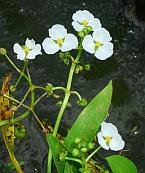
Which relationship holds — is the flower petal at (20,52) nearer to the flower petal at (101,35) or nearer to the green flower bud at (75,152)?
the flower petal at (101,35)

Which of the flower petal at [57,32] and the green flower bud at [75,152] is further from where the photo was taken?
the flower petal at [57,32]

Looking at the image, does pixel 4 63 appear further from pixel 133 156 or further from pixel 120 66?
pixel 133 156

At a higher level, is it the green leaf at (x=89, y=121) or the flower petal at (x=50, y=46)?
the flower petal at (x=50, y=46)

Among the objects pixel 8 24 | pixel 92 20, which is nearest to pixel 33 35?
pixel 8 24

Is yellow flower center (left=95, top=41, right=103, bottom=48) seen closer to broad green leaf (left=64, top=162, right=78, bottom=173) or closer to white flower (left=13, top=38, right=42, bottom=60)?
white flower (left=13, top=38, right=42, bottom=60)

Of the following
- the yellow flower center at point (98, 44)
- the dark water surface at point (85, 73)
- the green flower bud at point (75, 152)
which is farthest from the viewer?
the dark water surface at point (85, 73)

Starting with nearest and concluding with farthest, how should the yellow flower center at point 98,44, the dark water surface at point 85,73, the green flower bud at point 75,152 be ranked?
the green flower bud at point 75,152
the yellow flower center at point 98,44
the dark water surface at point 85,73

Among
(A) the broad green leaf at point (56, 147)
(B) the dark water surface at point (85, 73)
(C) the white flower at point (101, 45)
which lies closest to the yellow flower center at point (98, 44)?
(C) the white flower at point (101, 45)
